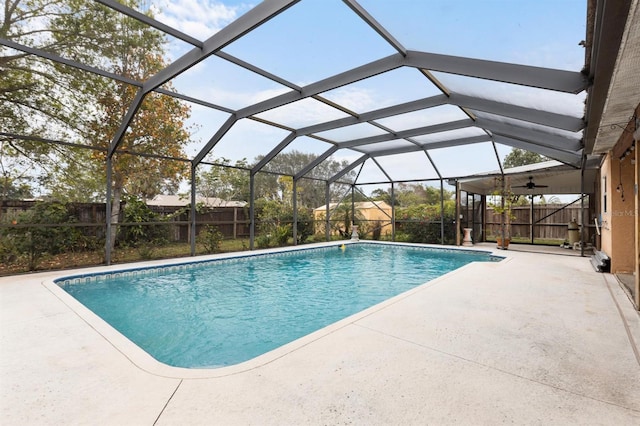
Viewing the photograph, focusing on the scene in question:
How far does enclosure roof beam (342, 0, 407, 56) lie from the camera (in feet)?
11.7

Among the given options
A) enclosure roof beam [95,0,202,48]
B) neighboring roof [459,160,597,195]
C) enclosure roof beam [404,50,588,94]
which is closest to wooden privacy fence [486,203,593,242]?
neighboring roof [459,160,597,195]

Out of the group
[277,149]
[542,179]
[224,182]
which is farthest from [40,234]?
[542,179]

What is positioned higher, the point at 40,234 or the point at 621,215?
the point at 621,215

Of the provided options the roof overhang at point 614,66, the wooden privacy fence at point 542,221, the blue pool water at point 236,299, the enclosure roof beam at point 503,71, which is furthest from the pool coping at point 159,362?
the wooden privacy fence at point 542,221

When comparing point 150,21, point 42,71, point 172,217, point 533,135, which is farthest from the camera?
point 172,217

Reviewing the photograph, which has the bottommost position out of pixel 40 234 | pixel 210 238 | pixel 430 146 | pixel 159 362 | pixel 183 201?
pixel 159 362

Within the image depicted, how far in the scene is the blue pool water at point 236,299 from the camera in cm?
350

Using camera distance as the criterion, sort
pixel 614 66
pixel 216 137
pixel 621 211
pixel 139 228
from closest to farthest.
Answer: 1. pixel 614 66
2. pixel 621 211
3. pixel 216 137
4. pixel 139 228

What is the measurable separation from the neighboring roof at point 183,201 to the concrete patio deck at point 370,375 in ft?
20.9

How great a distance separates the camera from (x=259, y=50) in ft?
15.5

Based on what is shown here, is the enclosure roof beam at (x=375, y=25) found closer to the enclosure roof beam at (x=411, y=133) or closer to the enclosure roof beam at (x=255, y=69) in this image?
the enclosure roof beam at (x=255, y=69)

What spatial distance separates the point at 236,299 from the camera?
5258mm

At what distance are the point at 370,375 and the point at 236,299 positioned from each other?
361 cm

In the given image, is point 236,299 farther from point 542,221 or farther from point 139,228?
point 542,221
